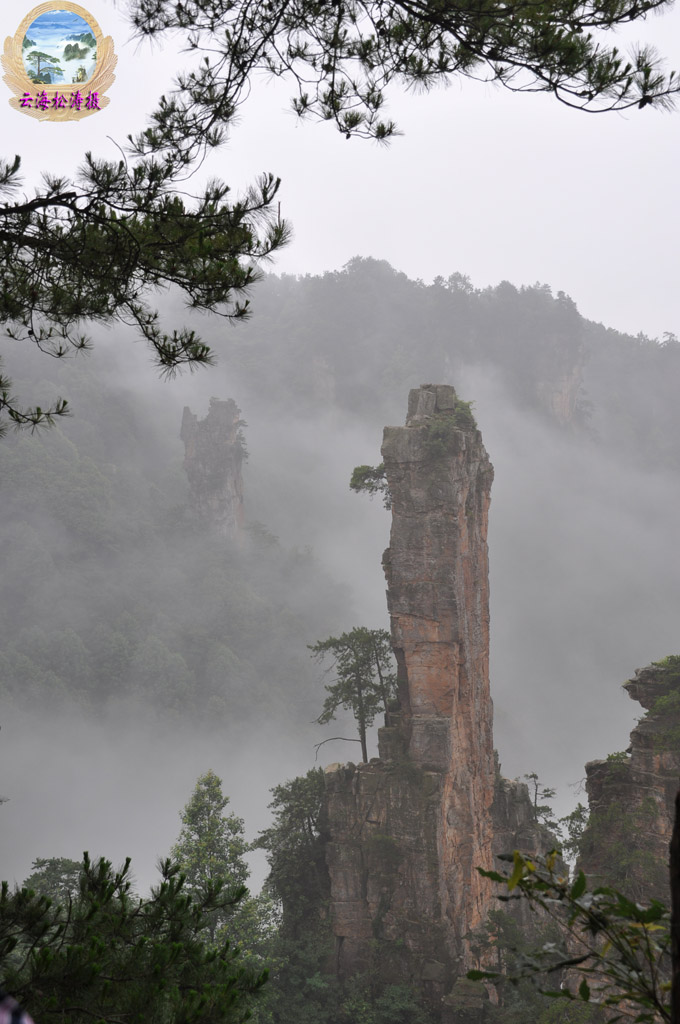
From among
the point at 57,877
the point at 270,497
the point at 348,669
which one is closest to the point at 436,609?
the point at 348,669

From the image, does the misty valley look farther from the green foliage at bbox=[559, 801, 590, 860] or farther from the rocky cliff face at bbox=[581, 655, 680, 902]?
the green foliage at bbox=[559, 801, 590, 860]

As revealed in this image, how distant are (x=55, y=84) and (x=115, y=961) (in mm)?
21591

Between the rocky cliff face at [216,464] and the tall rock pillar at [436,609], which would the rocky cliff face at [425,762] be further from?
the rocky cliff face at [216,464]

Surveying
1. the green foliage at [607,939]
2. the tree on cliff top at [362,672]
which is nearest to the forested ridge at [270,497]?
the tree on cliff top at [362,672]

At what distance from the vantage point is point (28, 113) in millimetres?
18719

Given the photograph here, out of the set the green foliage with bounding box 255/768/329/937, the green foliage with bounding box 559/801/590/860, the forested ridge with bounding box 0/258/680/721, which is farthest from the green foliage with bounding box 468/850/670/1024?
the forested ridge with bounding box 0/258/680/721

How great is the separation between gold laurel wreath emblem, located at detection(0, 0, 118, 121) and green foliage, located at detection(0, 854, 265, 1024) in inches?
657

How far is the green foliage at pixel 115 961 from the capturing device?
12.6 ft

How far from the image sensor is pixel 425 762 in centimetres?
2164

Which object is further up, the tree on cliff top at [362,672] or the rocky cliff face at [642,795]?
the tree on cliff top at [362,672]

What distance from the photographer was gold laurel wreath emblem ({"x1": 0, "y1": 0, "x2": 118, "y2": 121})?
1737 cm

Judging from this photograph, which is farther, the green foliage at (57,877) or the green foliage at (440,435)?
the green foliage at (440,435)

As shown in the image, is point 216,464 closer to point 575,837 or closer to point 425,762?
point 425,762

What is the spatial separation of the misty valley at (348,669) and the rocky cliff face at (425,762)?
87 millimetres
